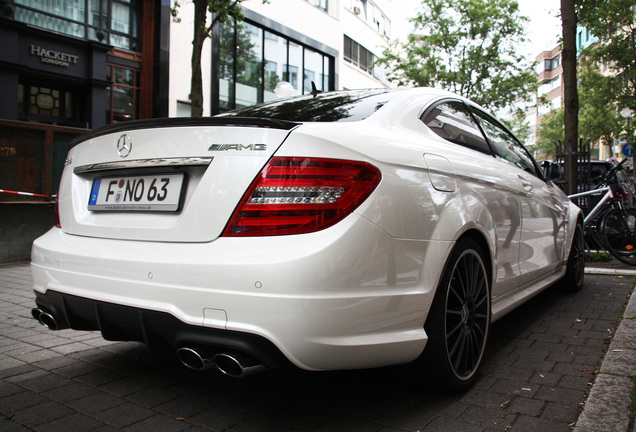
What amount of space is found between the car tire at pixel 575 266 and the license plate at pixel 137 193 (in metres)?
4.26

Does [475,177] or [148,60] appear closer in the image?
[475,177]

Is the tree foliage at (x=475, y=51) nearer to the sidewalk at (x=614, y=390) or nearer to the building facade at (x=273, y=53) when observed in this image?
the building facade at (x=273, y=53)

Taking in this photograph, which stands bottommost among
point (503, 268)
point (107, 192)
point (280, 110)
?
point (503, 268)

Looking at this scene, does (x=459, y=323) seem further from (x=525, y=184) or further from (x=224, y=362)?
(x=525, y=184)

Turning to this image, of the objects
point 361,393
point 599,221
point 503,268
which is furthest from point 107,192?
point 599,221

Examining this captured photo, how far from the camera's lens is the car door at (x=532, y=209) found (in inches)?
143

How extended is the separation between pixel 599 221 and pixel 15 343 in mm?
6790

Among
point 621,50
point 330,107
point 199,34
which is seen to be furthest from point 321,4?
point 330,107

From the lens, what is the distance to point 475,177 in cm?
288

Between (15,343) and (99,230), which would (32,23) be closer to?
(15,343)

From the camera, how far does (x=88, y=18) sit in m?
13.1

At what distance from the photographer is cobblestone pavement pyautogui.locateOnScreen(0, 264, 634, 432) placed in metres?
2.30

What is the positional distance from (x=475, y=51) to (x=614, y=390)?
1011 inches

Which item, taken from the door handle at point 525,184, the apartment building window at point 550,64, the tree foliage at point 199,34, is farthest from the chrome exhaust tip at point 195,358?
the apartment building window at point 550,64
